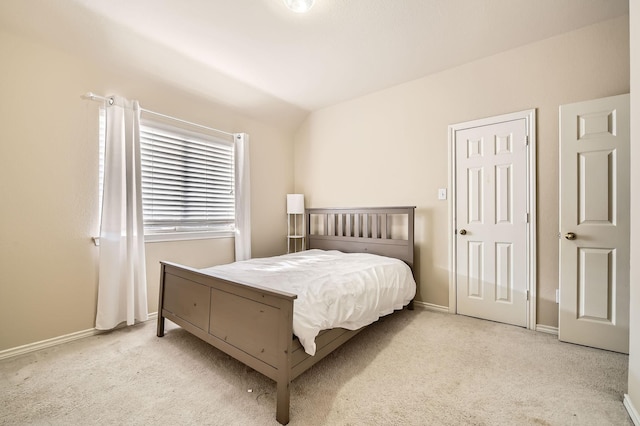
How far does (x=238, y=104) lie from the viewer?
3547 millimetres

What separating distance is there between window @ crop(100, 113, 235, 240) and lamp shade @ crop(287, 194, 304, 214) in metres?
0.86

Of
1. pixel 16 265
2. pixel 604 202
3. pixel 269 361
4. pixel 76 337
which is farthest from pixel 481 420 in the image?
pixel 16 265

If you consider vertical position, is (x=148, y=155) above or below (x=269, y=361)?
above

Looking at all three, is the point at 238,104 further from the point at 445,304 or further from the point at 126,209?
the point at 445,304

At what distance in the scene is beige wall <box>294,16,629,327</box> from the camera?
241cm

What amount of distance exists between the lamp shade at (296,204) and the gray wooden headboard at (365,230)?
0.14m

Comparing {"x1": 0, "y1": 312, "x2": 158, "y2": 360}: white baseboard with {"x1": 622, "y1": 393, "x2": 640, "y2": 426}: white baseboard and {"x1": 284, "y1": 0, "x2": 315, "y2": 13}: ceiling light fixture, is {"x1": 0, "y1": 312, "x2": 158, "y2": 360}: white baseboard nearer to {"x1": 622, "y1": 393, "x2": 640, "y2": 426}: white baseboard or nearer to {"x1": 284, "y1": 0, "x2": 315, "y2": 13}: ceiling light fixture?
{"x1": 284, "y1": 0, "x2": 315, "y2": 13}: ceiling light fixture

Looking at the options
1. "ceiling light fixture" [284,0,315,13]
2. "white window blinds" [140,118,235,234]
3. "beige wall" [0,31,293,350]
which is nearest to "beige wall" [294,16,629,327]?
"white window blinds" [140,118,235,234]

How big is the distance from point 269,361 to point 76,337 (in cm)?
201

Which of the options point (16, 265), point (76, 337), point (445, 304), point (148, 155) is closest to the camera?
point (16, 265)

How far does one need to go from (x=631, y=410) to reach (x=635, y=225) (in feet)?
3.19

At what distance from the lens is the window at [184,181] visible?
292 cm

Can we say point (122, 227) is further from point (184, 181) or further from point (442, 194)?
point (442, 194)

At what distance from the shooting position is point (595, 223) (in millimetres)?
2217
